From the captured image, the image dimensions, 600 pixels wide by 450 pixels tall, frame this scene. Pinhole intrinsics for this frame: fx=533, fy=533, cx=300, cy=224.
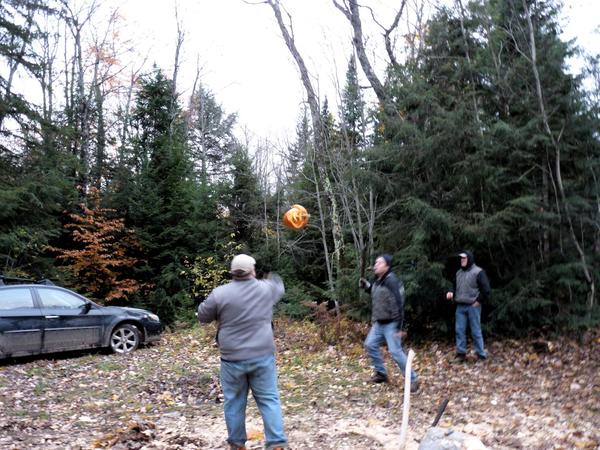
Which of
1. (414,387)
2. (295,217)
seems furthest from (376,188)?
(414,387)

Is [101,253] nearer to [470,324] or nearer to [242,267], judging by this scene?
[470,324]

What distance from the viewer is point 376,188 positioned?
444 inches

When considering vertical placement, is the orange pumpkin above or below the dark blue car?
above

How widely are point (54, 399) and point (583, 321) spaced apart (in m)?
8.66

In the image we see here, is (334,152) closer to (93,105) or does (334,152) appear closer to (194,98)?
(93,105)

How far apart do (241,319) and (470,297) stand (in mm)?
5055

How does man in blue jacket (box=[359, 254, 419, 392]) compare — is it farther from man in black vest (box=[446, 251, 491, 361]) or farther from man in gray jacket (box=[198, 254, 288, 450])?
man in gray jacket (box=[198, 254, 288, 450])

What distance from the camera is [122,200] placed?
805 inches

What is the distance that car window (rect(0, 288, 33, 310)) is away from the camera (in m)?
10.1

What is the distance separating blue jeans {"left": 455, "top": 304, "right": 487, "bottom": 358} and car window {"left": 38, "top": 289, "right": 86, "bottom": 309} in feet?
24.6

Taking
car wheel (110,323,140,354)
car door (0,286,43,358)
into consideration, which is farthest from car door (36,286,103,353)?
car wheel (110,323,140,354)

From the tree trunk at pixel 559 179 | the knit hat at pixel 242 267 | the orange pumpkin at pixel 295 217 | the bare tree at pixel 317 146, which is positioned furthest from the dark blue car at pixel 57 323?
the tree trunk at pixel 559 179

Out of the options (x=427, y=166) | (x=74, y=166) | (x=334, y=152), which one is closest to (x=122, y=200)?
(x=74, y=166)

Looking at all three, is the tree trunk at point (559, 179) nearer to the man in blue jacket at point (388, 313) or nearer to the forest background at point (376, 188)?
the forest background at point (376, 188)
